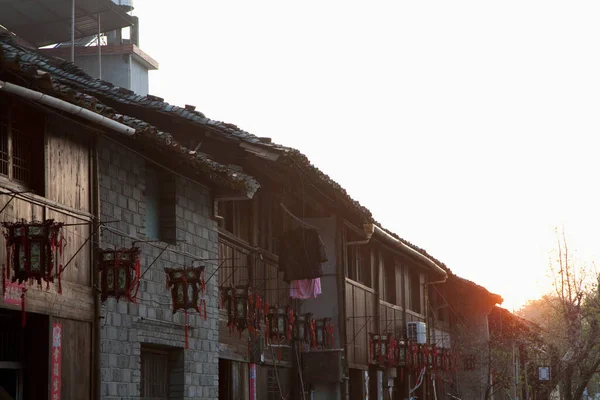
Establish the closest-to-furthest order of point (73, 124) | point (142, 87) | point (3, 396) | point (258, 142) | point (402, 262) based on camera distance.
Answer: point (3, 396) → point (73, 124) → point (258, 142) → point (402, 262) → point (142, 87)

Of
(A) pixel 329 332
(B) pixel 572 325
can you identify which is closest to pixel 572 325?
(B) pixel 572 325


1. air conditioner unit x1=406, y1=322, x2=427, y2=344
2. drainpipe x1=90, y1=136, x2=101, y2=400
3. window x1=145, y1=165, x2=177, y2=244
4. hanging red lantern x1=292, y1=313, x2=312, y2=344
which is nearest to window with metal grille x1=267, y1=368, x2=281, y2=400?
hanging red lantern x1=292, y1=313, x2=312, y2=344

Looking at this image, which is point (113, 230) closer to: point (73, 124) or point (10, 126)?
point (73, 124)

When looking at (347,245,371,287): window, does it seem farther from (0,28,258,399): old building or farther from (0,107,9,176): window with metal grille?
(0,107,9,176): window with metal grille

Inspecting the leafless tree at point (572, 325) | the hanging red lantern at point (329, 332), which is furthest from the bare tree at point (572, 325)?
the hanging red lantern at point (329, 332)

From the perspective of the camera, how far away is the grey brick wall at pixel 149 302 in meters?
15.2

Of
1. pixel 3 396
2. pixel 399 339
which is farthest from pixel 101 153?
pixel 399 339

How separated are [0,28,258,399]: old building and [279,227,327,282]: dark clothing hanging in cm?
307

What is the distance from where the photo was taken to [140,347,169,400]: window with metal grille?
1684cm

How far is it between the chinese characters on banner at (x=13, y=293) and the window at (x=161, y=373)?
14.8 feet

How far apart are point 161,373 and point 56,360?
4.49 meters

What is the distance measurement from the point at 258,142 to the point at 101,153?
18.8 ft

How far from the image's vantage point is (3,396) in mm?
11812

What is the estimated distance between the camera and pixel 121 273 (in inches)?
549
